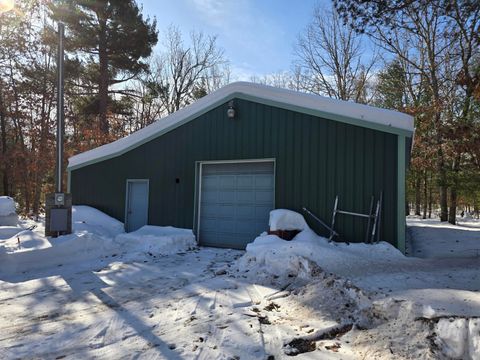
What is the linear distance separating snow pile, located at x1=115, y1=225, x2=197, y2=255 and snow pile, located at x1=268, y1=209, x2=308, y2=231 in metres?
2.64

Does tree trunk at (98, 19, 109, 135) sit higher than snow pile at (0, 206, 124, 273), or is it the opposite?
tree trunk at (98, 19, 109, 135)

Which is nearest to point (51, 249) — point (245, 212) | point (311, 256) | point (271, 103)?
point (245, 212)

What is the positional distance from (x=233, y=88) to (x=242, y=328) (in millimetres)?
6842

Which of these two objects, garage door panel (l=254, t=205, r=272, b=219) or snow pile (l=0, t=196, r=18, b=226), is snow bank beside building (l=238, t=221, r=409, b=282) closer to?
garage door panel (l=254, t=205, r=272, b=219)

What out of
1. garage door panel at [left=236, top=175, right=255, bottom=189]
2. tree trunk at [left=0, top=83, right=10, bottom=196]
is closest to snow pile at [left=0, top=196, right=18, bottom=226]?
garage door panel at [left=236, top=175, right=255, bottom=189]

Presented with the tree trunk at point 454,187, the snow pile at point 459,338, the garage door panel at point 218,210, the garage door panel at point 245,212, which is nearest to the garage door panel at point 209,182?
the garage door panel at point 218,210

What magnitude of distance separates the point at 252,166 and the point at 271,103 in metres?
1.68

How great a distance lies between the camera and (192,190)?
9.98 m

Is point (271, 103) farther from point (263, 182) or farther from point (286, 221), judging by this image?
point (286, 221)

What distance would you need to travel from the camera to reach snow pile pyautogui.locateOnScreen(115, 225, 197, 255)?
8794 mm

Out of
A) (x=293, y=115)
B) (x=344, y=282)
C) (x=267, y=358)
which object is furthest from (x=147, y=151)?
(x=267, y=358)

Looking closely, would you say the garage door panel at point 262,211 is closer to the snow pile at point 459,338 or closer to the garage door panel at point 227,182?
the garage door panel at point 227,182

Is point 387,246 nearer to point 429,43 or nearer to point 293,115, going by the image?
point 293,115

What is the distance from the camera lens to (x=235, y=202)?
31.2 feet
